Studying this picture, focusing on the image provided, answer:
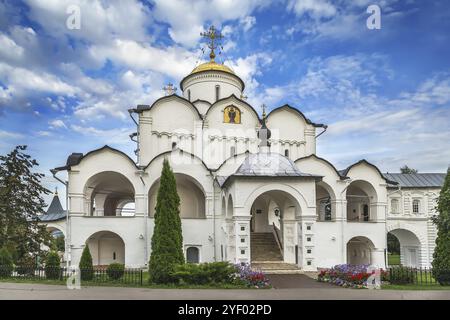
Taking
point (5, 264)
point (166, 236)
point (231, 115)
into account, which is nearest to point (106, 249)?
point (5, 264)

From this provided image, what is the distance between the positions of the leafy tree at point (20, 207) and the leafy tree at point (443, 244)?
15.8m

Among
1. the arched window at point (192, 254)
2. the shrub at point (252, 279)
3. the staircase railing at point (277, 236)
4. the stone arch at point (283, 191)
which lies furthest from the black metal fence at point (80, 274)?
the staircase railing at point (277, 236)

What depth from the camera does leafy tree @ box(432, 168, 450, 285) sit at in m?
13.5

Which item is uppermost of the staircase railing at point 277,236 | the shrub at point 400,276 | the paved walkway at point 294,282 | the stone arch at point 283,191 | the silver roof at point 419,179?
the silver roof at point 419,179

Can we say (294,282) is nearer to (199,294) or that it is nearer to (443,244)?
(199,294)

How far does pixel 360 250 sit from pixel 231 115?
10899 mm

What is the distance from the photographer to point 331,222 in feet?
70.1

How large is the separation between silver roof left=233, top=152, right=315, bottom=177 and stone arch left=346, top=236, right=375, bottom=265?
6459 millimetres

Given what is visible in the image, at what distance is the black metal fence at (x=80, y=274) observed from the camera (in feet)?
44.0

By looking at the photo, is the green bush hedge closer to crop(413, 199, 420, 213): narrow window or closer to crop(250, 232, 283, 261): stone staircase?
crop(250, 232, 283, 261): stone staircase

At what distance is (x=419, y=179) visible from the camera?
26.1 metres

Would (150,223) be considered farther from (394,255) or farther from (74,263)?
(394,255)

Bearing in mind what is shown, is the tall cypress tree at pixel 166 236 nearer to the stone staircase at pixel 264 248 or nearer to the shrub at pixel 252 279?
the shrub at pixel 252 279

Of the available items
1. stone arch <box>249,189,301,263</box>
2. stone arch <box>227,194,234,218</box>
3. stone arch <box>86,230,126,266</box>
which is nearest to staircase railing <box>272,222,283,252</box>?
stone arch <box>249,189,301,263</box>
